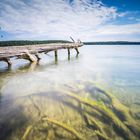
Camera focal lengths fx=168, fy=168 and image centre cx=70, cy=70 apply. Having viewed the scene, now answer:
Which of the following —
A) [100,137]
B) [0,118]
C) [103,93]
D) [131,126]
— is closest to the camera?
[100,137]

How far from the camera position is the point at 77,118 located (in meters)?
5.30

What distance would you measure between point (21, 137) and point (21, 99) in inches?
103

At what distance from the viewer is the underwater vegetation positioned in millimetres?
4414

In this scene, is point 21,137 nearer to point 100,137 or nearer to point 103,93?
point 100,137

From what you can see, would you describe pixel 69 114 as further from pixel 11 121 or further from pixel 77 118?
pixel 11 121

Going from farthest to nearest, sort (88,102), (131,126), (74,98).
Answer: (74,98), (88,102), (131,126)

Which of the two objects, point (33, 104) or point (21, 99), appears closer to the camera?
point (33, 104)

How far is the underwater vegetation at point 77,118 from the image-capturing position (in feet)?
14.5

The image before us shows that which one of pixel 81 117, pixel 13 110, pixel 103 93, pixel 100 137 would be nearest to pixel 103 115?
pixel 81 117

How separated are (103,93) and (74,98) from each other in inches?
60.9

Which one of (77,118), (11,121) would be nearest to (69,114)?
(77,118)

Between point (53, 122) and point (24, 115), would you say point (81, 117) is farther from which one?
point (24, 115)

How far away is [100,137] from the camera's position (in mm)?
4312

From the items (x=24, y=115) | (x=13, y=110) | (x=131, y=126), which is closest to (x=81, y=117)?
(x=131, y=126)
